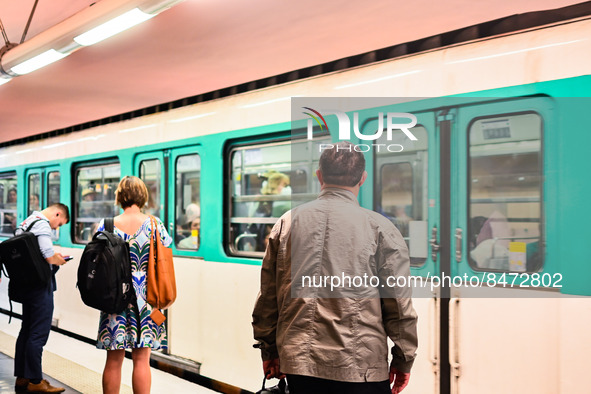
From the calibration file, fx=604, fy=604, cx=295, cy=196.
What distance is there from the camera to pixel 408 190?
3.45 metres

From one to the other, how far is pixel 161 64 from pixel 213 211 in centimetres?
128

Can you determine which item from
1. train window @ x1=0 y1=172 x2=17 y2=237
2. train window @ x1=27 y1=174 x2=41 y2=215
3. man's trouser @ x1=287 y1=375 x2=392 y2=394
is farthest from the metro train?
train window @ x1=0 y1=172 x2=17 y2=237

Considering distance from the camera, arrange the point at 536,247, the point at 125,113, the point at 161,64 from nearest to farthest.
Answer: the point at 536,247, the point at 161,64, the point at 125,113

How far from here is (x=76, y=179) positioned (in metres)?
7.29

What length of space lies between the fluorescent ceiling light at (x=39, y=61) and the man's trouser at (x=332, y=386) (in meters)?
2.61

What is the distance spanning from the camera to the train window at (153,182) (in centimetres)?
579

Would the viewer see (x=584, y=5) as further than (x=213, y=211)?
No

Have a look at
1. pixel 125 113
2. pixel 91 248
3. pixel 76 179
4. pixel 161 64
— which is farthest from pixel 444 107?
pixel 76 179

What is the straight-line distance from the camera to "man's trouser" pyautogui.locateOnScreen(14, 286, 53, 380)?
459cm

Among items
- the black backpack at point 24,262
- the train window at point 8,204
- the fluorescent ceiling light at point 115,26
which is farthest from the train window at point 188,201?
the train window at point 8,204

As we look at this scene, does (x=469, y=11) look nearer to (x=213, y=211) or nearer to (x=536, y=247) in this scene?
(x=536, y=247)

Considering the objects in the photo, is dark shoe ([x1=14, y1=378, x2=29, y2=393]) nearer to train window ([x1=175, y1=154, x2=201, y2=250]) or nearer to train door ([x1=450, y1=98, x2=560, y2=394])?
train window ([x1=175, y1=154, x2=201, y2=250])

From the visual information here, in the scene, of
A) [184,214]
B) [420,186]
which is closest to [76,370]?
[184,214]

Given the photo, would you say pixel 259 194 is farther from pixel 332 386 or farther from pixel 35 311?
pixel 332 386
